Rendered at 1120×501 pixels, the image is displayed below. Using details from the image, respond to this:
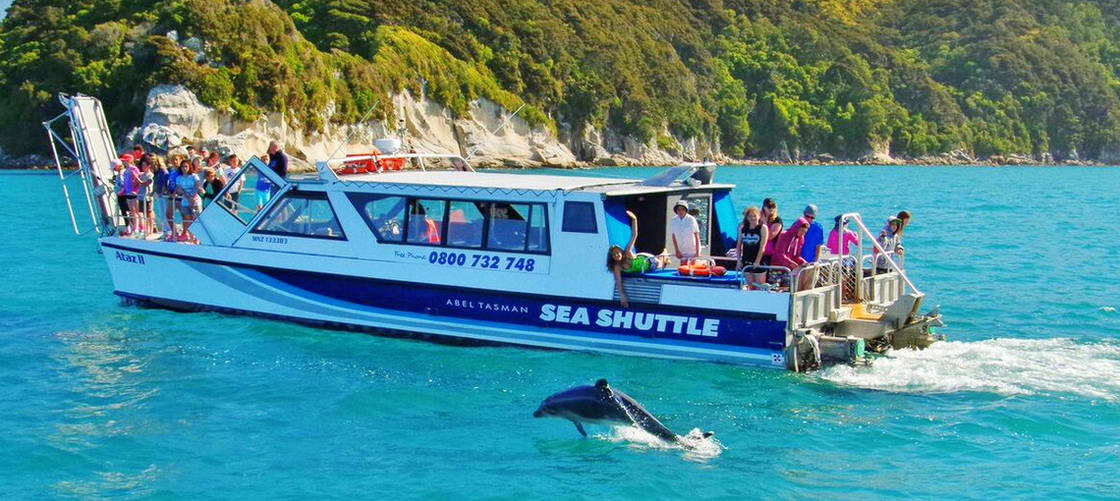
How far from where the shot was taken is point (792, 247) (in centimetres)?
1512

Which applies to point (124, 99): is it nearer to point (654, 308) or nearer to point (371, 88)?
point (371, 88)

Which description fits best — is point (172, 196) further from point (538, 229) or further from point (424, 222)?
point (538, 229)

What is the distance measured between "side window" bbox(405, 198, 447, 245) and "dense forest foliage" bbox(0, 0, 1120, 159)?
65.7m

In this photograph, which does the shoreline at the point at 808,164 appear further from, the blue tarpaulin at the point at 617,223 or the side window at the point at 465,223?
the blue tarpaulin at the point at 617,223

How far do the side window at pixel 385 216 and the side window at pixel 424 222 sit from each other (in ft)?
0.45

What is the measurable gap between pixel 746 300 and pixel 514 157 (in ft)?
284

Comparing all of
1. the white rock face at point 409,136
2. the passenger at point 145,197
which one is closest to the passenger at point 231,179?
the passenger at point 145,197

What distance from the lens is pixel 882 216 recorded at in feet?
153

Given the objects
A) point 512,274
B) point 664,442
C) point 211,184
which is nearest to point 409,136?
point 211,184

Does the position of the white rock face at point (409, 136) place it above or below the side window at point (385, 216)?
above

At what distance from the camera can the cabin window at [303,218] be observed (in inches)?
674

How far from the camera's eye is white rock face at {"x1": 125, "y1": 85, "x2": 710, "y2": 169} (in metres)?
76.9

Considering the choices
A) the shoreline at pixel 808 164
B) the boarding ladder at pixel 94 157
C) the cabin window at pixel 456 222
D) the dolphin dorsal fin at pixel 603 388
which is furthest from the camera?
the shoreline at pixel 808 164

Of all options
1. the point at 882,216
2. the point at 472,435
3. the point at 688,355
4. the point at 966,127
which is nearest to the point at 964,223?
the point at 882,216
